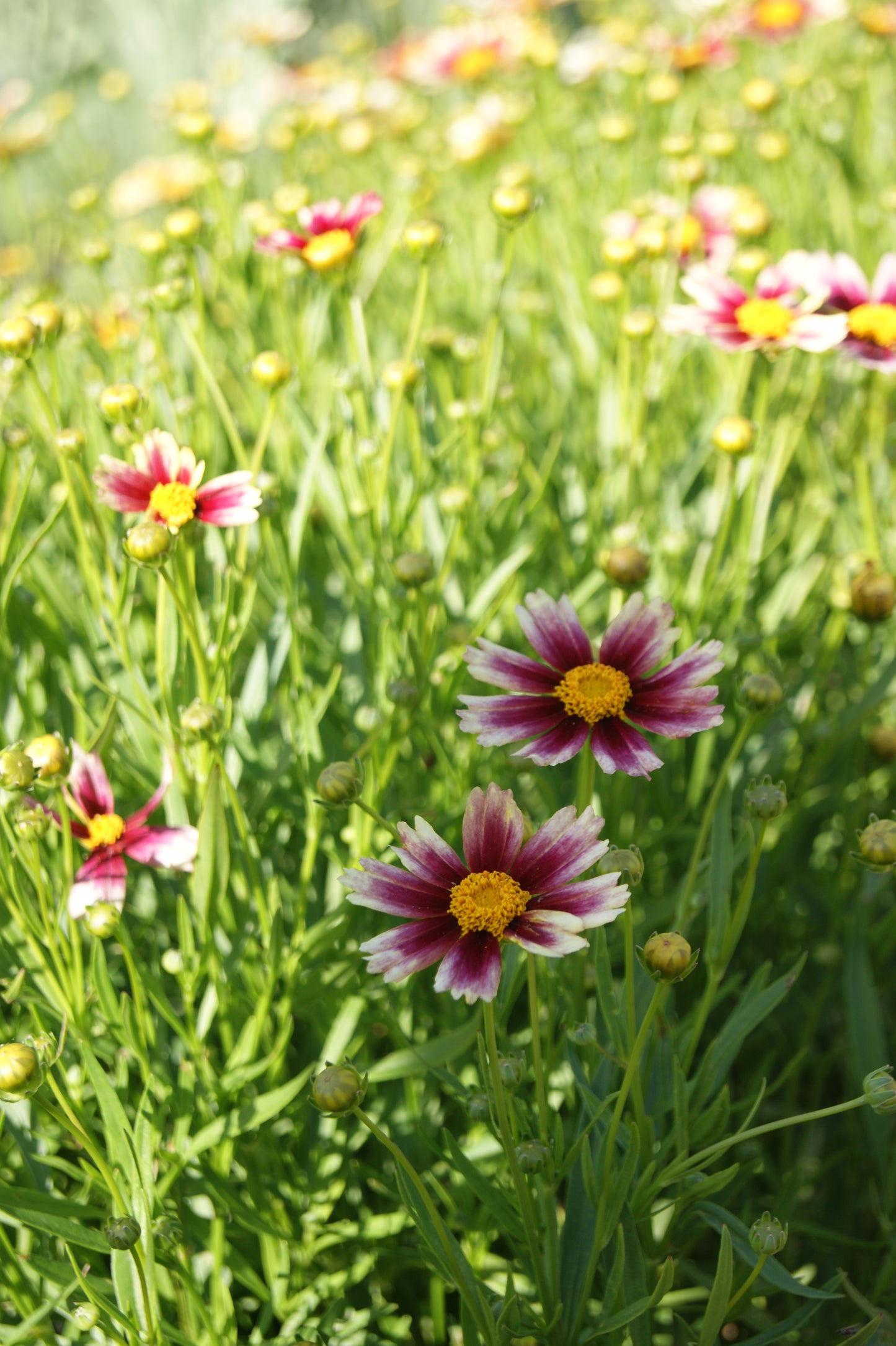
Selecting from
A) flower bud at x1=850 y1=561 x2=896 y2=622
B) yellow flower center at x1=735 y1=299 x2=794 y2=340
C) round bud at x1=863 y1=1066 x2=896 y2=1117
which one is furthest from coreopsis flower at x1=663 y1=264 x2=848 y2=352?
round bud at x1=863 y1=1066 x2=896 y2=1117

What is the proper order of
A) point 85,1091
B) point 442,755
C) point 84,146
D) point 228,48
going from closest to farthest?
point 85,1091, point 442,755, point 84,146, point 228,48

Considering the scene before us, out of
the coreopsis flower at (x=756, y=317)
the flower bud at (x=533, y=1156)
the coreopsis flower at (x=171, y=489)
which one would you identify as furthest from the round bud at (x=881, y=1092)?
the coreopsis flower at (x=756, y=317)

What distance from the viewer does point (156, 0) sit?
17.7 feet

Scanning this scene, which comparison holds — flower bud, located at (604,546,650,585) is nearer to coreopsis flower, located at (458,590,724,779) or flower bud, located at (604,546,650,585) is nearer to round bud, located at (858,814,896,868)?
coreopsis flower, located at (458,590,724,779)

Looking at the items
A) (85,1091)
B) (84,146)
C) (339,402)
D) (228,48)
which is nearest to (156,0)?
(228,48)

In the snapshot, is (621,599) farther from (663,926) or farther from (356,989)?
(356,989)

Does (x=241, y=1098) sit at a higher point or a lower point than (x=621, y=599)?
lower

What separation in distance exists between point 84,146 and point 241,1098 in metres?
4.45

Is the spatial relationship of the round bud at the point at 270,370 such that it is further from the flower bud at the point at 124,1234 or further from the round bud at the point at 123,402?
the flower bud at the point at 124,1234

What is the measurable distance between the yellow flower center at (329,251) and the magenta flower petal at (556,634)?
2.05 feet

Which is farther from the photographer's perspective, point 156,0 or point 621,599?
point 156,0

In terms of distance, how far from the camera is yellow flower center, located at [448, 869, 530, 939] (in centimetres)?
74

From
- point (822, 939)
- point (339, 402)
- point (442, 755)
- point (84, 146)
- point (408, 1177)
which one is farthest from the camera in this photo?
point (84, 146)

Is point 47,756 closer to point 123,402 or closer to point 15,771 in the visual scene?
point 15,771
